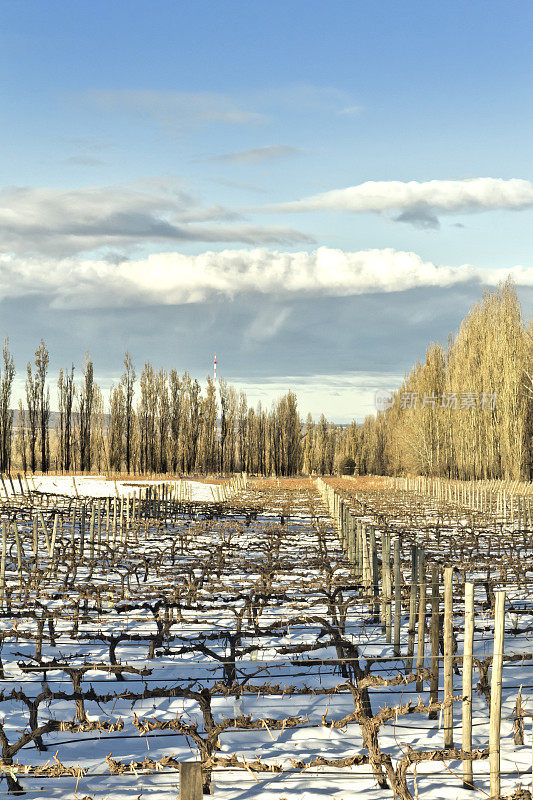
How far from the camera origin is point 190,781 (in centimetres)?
286

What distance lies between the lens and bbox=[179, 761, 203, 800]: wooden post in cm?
286

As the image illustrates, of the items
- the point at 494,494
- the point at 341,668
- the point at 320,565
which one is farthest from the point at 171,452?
the point at 341,668

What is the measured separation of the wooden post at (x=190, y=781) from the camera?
9.39 feet

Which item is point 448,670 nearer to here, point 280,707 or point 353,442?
point 280,707

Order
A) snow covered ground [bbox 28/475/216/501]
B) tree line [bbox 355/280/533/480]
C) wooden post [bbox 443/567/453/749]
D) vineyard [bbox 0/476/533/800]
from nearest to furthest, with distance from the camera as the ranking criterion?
vineyard [bbox 0/476/533/800] < wooden post [bbox 443/567/453/749] < snow covered ground [bbox 28/475/216/501] < tree line [bbox 355/280/533/480]

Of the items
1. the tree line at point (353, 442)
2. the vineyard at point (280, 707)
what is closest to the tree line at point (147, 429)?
the tree line at point (353, 442)

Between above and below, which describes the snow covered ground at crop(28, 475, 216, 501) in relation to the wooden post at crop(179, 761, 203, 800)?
below

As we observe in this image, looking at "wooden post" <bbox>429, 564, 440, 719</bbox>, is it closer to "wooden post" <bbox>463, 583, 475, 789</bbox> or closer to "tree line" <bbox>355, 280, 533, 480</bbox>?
"wooden post" <bbox>463, 583, 475, 789</bbox>

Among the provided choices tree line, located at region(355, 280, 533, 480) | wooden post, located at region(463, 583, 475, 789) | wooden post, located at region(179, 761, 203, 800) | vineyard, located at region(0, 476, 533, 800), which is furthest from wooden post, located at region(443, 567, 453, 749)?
tree line, located at region(355, 280, 533, 480)

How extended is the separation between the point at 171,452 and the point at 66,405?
27.9 feet

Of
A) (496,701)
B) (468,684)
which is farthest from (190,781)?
(468,684)

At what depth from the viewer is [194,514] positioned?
858 inches

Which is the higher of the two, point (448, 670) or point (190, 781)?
point (190, 781)

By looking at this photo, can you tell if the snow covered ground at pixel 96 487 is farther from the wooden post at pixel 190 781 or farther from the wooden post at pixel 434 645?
the wooden post at pixel 190 781
